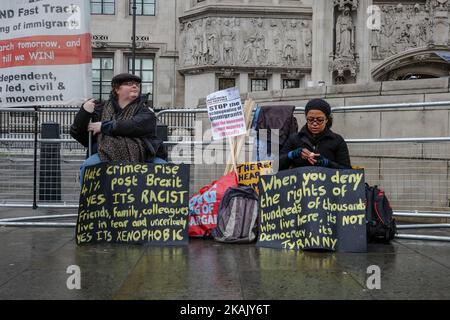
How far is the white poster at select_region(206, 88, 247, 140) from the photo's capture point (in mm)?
6875

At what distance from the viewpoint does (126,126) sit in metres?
6.07

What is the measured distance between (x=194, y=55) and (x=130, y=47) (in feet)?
12.0

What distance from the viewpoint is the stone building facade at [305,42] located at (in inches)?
983

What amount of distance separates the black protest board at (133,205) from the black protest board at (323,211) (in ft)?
3.72

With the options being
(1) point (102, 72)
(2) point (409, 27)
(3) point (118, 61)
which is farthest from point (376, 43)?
(1) point (102, 72)

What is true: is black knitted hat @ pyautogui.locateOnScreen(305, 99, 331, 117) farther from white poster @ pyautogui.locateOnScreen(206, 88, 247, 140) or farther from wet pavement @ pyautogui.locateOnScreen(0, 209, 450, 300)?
wet pavement @ pyautogui.locateOnScreen(0, 209, 450, 300)

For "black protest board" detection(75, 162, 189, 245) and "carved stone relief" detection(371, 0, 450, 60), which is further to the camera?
"carved stone relief" detection(371, 0, 450, 60)

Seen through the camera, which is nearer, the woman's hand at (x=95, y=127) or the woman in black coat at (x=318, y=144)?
the woman in black coat at (x=318, y=144)

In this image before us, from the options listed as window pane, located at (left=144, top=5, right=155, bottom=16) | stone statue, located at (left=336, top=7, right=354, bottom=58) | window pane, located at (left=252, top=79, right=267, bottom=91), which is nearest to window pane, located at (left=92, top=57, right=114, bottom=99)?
window pane, located at (left=144, top=5, right=155, bottom=16)

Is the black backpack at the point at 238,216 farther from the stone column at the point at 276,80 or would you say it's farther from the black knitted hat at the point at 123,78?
the stone column at the point at 276,80

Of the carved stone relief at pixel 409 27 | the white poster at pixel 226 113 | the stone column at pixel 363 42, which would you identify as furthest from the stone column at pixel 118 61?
the white poster at pixel 226 113

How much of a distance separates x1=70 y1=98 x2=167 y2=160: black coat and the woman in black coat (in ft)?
4.96

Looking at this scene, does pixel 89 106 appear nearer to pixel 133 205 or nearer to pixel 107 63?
pixel 133 205
